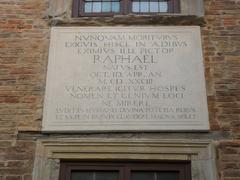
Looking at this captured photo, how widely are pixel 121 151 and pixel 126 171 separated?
240 millimetres

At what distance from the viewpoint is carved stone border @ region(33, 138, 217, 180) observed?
241 inches

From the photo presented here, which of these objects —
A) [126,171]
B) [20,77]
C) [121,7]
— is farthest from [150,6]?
[126,171]

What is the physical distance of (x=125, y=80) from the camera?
6.73m

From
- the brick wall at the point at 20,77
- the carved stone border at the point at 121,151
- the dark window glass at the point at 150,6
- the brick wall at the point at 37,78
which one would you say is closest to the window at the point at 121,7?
the dark window glass at the point at 150,6

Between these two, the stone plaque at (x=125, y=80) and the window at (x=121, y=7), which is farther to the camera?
the window at (x=121, y=7)

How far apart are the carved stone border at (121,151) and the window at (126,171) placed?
85mm

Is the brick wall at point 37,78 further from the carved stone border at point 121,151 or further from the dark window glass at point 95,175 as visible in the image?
the dark window glass at point 95,175

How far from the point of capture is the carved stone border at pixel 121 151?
6.12m

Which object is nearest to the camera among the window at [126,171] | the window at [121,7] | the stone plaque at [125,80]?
the window at [126,171]

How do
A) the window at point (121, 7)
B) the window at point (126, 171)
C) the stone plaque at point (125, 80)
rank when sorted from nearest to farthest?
the window at point (126, 171), the stone plaque at point (125, 80), the window at point (121, 7)

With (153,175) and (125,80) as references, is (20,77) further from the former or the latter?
(153,175)

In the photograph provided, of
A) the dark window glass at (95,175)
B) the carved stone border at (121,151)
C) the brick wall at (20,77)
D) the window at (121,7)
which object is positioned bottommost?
the dark window glass at (95,175)

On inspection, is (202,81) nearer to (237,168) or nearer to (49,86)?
(237,168)

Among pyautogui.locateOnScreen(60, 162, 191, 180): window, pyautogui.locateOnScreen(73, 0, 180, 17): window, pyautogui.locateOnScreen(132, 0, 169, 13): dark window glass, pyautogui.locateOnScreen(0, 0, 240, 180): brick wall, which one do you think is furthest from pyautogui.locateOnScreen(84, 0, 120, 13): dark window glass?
pyautogui.locateOnScreen(60, 162, 191, 180): window
